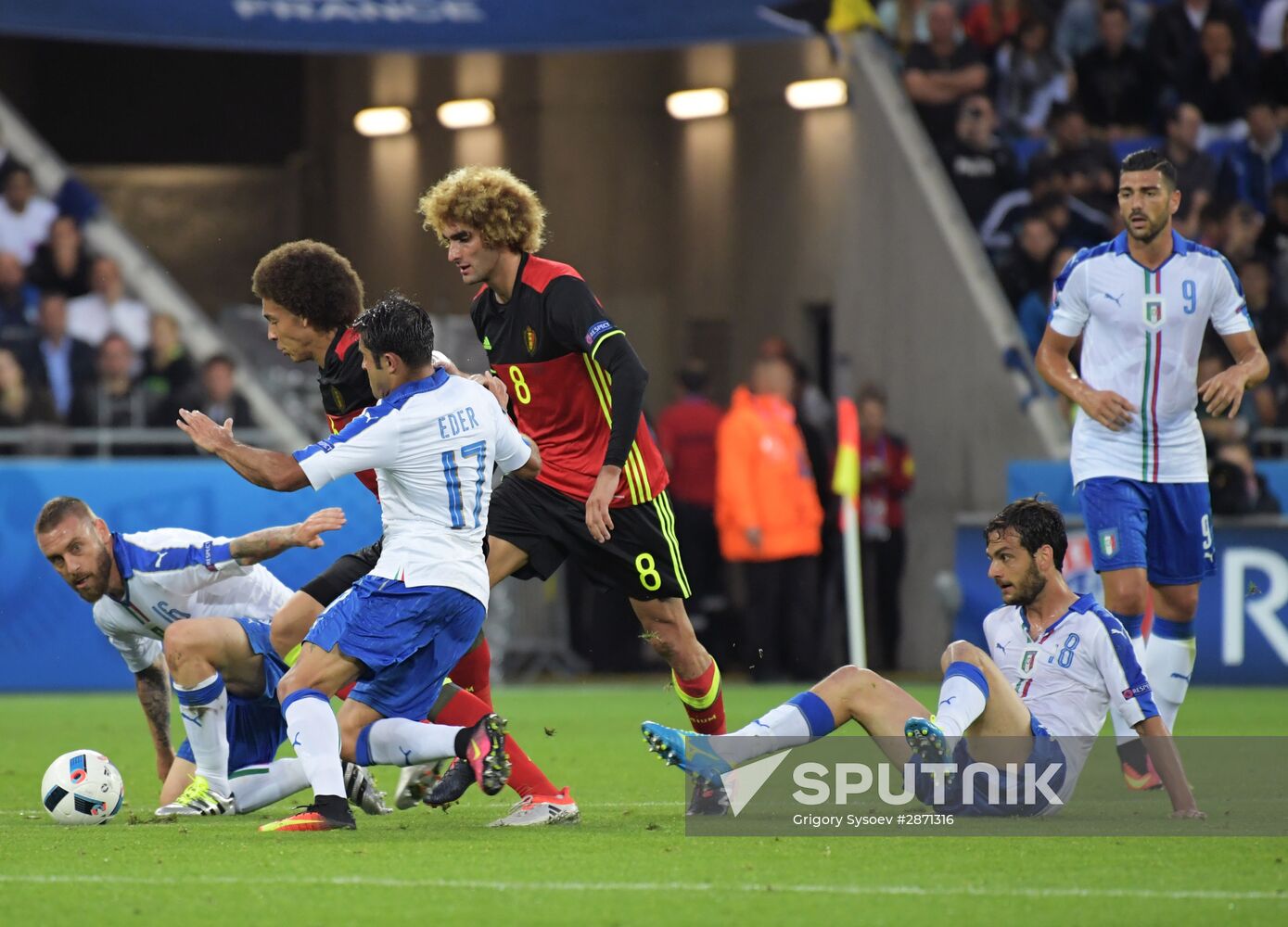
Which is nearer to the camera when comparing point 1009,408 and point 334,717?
point 334,717

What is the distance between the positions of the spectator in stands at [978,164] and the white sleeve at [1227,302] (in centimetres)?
860

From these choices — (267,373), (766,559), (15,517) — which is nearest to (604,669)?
(766,559)

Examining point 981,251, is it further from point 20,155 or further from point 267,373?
point 20,155

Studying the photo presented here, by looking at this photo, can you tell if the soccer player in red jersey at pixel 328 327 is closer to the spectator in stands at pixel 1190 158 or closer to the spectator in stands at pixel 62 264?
the spectator in stands at pixel 62 264

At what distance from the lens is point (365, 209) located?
20984 mm

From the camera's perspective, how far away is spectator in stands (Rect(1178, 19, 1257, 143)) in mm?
17344

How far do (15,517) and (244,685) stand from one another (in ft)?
23.4

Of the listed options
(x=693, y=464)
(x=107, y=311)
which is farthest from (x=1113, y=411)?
(x=107, y=311)

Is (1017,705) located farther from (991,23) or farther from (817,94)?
(817,94)

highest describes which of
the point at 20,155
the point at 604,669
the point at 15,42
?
the point at 15,42

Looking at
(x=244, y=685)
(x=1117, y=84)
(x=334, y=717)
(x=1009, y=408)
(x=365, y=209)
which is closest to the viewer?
(x=334, y=717)

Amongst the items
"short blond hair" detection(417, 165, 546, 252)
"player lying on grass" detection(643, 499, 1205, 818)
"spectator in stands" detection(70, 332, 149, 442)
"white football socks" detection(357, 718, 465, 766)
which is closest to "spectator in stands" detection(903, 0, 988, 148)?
"spectator in stands" detection(70, 332, 149, 442)

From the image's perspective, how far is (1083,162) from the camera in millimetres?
16609

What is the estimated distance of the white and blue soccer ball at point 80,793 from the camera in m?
7.11
